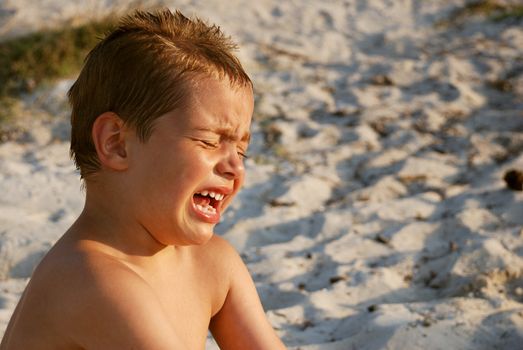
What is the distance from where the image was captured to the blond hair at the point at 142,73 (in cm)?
156

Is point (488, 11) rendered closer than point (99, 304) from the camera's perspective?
No

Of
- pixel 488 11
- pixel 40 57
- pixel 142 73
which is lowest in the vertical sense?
pixel 142 73

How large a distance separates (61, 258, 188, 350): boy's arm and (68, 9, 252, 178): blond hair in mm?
275

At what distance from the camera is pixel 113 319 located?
1.45m

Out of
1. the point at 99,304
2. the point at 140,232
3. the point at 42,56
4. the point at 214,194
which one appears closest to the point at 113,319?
the point at 99,304

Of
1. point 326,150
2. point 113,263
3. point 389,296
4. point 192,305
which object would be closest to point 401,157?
A: point 326,150

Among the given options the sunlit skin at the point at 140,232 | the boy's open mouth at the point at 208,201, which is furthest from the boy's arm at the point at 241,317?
the boy's open mouth at the point at 208,201

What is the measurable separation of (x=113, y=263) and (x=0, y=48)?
3966 mm

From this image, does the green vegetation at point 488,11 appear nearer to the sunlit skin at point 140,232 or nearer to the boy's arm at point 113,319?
the sunlit skin at point 140,232

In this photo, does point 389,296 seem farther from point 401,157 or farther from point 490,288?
point 401,157

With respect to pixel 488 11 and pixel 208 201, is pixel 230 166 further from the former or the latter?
pixel 488 11

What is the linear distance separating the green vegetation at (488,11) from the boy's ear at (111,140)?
549cm

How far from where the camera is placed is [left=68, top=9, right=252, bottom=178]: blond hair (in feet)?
Result: 5.12

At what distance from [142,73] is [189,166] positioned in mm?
209
